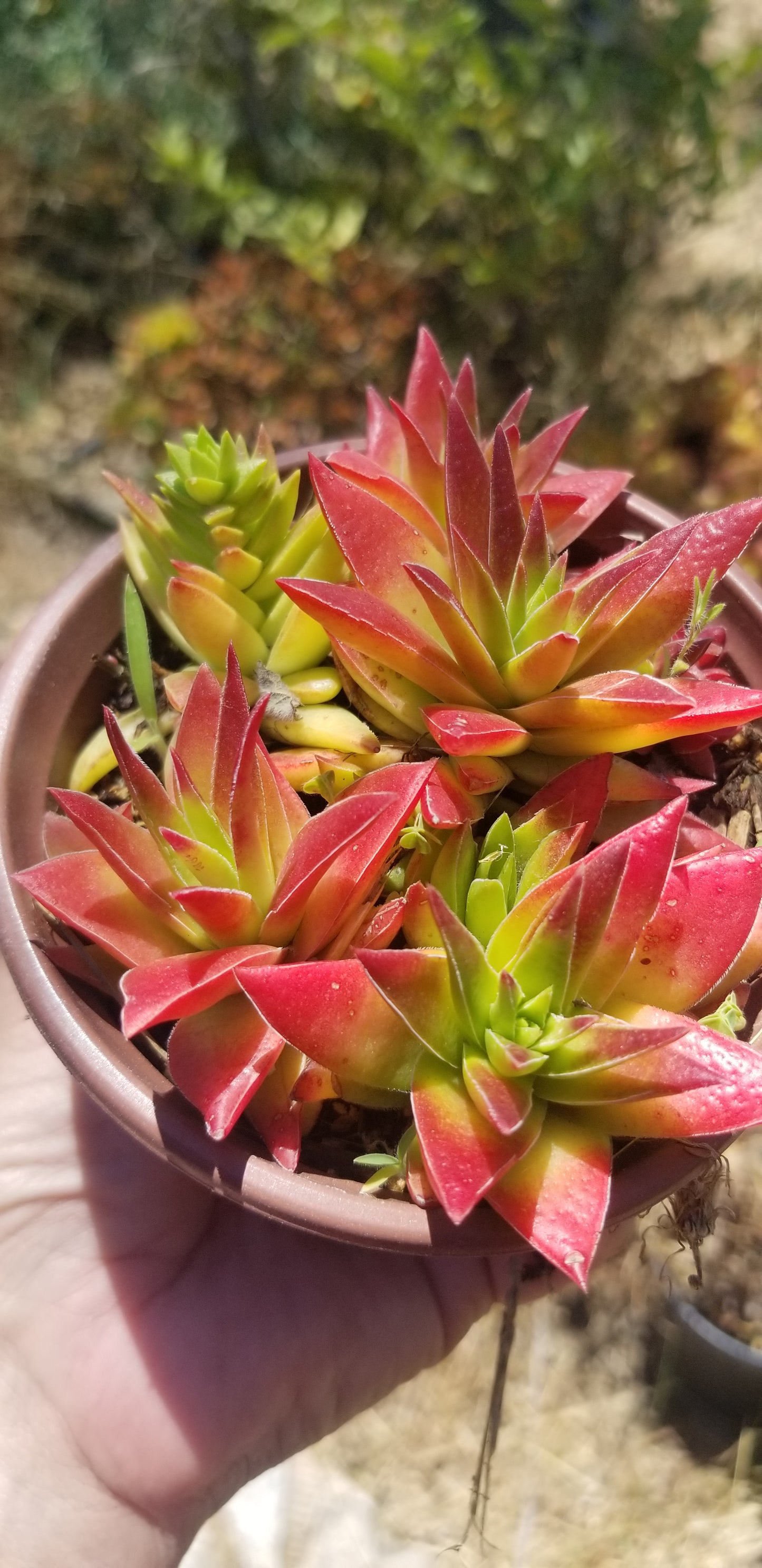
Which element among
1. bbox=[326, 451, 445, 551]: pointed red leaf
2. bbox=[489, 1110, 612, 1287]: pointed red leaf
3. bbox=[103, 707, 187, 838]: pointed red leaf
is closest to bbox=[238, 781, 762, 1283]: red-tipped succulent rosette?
bbox=[489, 1110, 612, 1287]: pointed red leaf

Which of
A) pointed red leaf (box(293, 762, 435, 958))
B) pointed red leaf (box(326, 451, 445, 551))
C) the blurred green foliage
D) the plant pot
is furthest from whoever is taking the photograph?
the blurred green foliage

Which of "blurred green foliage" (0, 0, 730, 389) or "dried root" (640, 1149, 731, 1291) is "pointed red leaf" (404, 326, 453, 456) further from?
"blurred green foliage" (0, 0, 730, 389)

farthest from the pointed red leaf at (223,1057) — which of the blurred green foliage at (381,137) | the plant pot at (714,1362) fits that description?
the blurred green foliage at (381,137)

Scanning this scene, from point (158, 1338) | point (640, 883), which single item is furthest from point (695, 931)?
point (158, 1338)

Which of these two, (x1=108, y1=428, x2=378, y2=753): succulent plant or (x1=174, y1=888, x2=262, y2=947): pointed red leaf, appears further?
(x1=108, y1=428, x2=378, y2=753): succulent plant

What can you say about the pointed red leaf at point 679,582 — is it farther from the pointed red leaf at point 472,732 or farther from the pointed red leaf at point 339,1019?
the pointed red leaf at point 339,1019

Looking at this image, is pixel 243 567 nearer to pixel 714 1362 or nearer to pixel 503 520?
pixel 503 520

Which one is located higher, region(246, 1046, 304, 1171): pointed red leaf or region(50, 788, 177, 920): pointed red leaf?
region(50, 788, 177, 920): pointed red leaf
